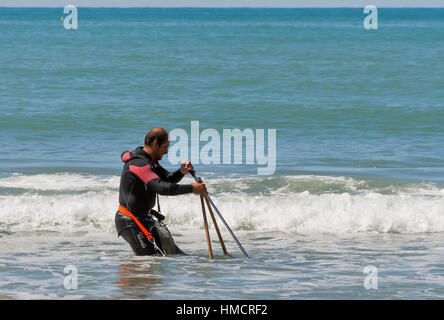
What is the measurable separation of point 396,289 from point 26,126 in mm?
16124

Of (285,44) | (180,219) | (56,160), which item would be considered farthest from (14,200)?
(285,44)

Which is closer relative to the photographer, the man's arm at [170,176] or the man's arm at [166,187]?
the man's arm at [166,187]

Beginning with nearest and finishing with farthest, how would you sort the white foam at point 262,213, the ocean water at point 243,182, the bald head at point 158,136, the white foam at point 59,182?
the bald head at point 158,136 < the ocean water at point 243,182 < the white foam at point 262,213 < the white foam at point 59,182

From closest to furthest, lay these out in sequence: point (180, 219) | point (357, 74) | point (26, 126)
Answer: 1. point (180, 219)
2. point (26, 126)
3. point (357, 74)

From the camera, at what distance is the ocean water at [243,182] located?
7.34m

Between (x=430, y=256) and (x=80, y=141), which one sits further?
(x=80, y=141)

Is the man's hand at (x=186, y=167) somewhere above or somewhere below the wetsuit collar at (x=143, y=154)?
below

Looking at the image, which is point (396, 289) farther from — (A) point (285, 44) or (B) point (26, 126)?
(A) point (285, 44)

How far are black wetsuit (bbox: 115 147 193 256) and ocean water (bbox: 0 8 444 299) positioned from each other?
1.29 feet

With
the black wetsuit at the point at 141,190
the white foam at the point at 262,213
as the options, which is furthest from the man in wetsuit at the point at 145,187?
the white foam at the point at 262,213

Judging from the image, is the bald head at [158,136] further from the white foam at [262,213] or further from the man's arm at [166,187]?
the white foam at [262,213]

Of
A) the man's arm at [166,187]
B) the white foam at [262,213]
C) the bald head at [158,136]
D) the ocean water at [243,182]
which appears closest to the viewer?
the man's arm at [166,187]

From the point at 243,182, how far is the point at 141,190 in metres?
6.62

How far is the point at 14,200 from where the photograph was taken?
11773 millimetres
